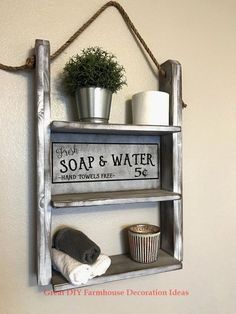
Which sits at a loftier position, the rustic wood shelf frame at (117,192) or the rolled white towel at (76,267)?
the rustic wood shelf frame at (117,192)

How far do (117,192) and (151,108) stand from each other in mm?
268

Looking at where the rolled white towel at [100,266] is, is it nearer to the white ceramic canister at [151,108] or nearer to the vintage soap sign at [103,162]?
the vintage soap sign at [103,162]

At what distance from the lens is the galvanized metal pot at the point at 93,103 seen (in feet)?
2.23

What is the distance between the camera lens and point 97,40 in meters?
0.82

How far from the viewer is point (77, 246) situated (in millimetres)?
670

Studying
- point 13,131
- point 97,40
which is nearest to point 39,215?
point 13,131

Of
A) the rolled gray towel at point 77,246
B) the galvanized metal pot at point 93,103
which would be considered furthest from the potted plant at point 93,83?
the rolled gray towel at point 77,246

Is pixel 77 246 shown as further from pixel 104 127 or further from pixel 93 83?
pixel 93 83

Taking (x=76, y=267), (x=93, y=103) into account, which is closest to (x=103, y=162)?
(x=93, y=103)

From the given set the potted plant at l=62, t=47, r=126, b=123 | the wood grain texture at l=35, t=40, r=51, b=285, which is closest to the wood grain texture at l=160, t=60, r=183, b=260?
the potted plant at l=62, t=47, r=126, b=123

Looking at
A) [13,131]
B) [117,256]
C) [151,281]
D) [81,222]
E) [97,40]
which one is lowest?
[151,281]

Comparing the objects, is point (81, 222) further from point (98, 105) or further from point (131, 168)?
point (98, 105)

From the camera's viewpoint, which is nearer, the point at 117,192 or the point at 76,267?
the point at 76,267

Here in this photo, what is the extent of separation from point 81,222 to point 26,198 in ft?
0.58
